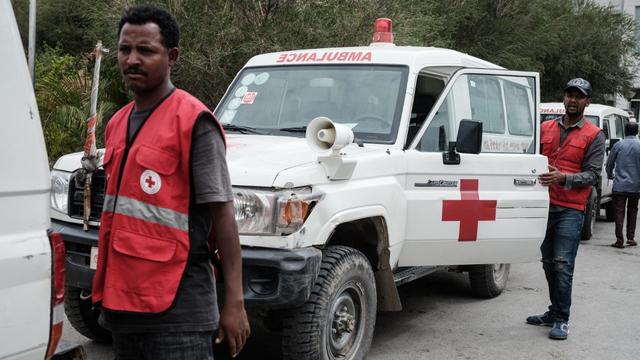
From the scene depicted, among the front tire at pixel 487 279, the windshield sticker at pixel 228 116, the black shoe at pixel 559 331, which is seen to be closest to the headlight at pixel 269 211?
the windshield sticker at pixel 228 116

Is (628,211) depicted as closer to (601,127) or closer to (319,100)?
(601,127)

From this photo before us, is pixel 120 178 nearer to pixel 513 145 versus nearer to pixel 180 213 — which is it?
pixel 180 213

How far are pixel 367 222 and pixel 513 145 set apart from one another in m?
1.80

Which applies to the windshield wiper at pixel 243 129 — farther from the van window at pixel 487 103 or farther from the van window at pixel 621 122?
the van window at pixel 621 122

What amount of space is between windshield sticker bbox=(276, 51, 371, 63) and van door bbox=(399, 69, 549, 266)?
2.29 feet

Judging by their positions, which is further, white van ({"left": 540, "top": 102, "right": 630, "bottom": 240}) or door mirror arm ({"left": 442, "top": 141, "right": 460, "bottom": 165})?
white van ({"left": 540, "top": 102, "right": 630, "bottom": 240})

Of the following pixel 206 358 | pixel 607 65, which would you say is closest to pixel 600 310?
pixel 206 358

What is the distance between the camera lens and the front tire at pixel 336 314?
13.7 feet

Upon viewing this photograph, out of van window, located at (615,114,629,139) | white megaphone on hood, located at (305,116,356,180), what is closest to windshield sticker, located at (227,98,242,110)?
white megaphone on hood, located at (305,116,356,180)

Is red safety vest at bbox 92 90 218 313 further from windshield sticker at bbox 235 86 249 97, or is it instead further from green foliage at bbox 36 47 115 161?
green foliage at bbox 36 47 115 161

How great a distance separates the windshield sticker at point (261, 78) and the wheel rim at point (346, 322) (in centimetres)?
202

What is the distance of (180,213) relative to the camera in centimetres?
236

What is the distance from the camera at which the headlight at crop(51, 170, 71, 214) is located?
4488 millimetres

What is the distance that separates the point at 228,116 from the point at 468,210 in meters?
1.98
